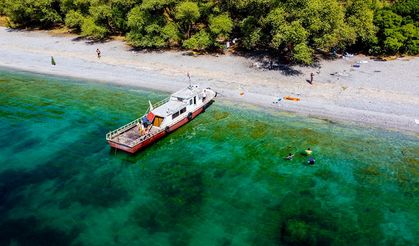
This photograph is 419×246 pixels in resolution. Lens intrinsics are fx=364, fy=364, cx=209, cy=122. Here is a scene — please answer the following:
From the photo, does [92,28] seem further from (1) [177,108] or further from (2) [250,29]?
(1) [177,108]

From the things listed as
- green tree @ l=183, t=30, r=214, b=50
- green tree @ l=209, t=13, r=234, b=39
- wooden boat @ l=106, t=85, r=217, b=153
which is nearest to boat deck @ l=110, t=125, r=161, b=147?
wooden boat @ l=106, t=85, r=217, b=153

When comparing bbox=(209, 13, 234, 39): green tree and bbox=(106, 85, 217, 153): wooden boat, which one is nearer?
bbox=(106, 85, 217, 153): wooden boat

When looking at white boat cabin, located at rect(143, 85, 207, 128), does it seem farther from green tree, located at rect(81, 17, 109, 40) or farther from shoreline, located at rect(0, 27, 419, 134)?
green tree, located at rect(81, 17, 109, 40)

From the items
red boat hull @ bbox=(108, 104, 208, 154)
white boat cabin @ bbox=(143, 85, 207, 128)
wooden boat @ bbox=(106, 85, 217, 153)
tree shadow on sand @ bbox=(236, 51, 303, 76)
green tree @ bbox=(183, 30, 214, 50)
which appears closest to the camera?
red boat hull @ bbox=(108, 104, 208, 154)

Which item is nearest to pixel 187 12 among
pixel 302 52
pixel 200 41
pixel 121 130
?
pixel 200 41

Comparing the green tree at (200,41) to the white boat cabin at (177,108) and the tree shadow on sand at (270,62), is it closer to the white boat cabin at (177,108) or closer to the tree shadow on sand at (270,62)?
the tree shadow on sand at (270,62)

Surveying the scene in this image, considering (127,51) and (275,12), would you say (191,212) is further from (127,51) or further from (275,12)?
(127,51)
